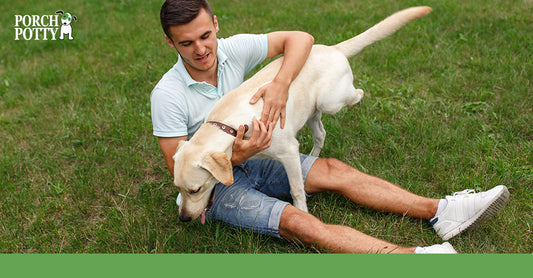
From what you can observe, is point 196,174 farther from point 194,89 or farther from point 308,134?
point 308,134

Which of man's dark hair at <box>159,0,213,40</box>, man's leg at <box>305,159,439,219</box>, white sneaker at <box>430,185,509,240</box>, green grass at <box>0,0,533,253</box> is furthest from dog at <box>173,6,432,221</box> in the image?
white sneaker at <box>430,185,509,240</box>

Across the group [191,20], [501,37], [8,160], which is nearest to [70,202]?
[8,160]

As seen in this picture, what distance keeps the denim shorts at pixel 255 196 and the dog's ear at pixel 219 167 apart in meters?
0.48

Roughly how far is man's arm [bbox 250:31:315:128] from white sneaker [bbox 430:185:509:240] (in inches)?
52.6

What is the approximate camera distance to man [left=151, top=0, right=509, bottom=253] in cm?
271

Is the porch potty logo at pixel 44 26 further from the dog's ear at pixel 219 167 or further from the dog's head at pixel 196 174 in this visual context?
the dog's ear at pixel 219 167

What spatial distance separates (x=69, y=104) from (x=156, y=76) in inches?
46.3

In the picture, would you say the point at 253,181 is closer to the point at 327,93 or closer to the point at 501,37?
the point at 327,93

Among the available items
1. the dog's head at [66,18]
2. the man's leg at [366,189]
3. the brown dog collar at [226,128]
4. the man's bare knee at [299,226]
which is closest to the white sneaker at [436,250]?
the man's leg at [366,189]

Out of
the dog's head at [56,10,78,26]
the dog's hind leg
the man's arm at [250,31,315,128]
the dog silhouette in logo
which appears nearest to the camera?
the man's arm at [250,31,315,128]

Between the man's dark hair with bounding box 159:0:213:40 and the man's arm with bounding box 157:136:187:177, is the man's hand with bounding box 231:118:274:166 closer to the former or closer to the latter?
the man's arm with bounding box 157:136:187:177

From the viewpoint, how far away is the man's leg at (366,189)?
9.87 ft

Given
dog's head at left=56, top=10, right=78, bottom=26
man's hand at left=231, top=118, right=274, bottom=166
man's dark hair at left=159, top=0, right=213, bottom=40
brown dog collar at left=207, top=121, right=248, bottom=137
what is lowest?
dog's head at left=56, top=10, right=78, bottom=26

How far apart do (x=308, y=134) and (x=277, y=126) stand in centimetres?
135
